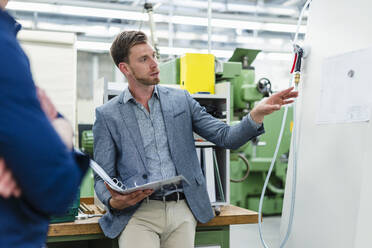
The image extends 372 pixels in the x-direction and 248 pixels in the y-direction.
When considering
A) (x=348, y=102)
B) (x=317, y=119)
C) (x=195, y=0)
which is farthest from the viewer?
(x=195, y=0)

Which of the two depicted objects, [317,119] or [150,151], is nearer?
[317,119]

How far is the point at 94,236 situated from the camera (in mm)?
1826

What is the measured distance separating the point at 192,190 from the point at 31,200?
1.16 m

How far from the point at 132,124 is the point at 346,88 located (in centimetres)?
87

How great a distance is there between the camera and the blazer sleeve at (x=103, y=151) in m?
1.78

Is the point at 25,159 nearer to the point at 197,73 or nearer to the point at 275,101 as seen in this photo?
the point at 275,101

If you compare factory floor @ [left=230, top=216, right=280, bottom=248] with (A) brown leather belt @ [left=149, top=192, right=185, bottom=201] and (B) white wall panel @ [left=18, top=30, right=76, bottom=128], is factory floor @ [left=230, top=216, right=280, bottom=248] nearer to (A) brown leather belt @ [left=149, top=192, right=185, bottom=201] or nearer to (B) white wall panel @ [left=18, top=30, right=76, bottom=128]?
(B) white wall panel @ [left=18, top=30, right=76, bottom=128]

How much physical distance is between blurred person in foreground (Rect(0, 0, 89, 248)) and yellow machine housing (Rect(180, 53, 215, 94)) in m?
1.47

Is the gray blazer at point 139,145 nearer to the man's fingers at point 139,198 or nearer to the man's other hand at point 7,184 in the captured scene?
the man's fingers at point 139,198

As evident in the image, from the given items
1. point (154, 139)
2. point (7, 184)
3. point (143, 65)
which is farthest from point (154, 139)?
point (7, 184)

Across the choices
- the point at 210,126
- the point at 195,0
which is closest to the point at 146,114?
the point at 210,126

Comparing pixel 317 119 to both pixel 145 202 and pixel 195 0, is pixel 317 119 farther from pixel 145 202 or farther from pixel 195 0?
pixel 195 0

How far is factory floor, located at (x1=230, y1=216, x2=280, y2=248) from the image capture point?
14.5ft

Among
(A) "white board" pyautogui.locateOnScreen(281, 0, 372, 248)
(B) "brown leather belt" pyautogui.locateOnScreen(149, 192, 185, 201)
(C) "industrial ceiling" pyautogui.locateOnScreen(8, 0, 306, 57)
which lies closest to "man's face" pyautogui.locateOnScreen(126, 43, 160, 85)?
(B) "brown leather belt" pyautogui.locateOnScreen(149, 192, 185, 201)
